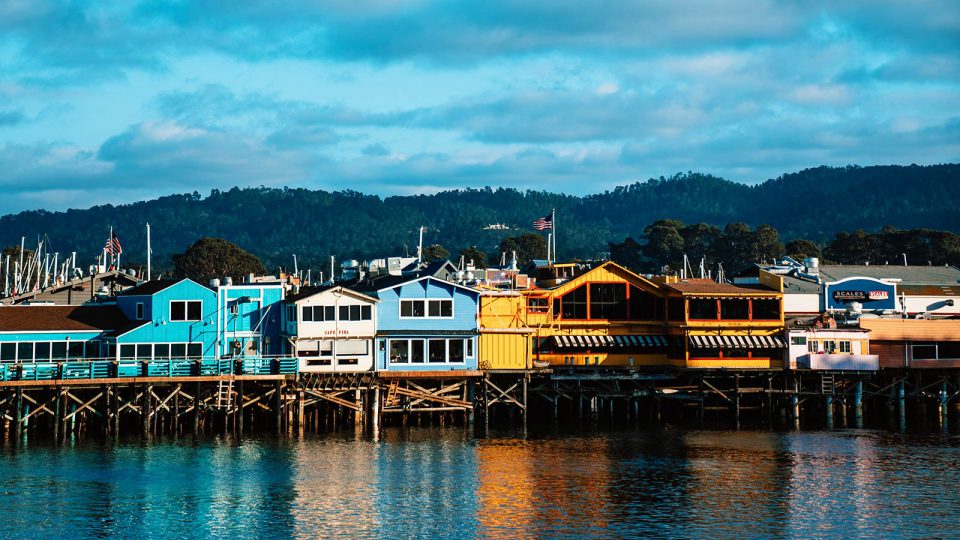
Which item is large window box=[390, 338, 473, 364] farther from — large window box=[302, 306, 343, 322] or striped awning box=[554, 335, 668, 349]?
striped awning box=[554, 335, 668, 349]

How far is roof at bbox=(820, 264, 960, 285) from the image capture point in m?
102

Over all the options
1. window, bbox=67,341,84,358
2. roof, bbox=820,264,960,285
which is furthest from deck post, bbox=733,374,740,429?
window, bbox=67,341,84,358

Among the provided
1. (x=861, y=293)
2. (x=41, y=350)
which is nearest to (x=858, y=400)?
(x=861, y=293)

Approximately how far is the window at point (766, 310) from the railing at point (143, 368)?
100 feet

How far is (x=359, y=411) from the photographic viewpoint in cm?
8212

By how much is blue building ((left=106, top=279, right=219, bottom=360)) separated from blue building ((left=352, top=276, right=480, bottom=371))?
10.2 metres

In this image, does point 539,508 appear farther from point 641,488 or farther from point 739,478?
point 739,478

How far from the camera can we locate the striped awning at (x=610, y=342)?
284 ft

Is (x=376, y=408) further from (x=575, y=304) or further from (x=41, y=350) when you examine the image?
(x=41, y=350)

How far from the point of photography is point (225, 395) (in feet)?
256

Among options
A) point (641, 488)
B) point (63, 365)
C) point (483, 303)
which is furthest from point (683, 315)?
point (63, 365)

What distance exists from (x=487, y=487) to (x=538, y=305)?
27198mm

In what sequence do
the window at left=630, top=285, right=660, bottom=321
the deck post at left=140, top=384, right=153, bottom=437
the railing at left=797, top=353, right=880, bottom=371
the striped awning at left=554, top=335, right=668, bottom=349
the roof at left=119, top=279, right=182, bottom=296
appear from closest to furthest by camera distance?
the deck post at left=140, top=384, right=153, bottom=437, the roof at left=119, top=279, right=182, bottom=296, the striped awning at left=554, top=335, right=668, bottom=349, the railing at left=797, top=353, right=880, bottom=371, the window at left=630, top=285, right=660, bottom=321

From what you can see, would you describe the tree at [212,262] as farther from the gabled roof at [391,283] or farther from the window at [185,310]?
the window at [185,310]
